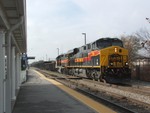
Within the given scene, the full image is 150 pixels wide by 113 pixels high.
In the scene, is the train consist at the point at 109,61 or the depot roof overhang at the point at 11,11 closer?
the depot roof overhang at the point at 11,11

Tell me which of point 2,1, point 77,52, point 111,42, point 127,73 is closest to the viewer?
point 2,1

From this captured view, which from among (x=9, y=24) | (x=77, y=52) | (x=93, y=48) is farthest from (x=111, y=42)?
(x=9, y=24)

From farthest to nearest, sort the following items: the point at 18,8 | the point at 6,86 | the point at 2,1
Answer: the point at 6,86
the point at 18,8
the point at 2,1

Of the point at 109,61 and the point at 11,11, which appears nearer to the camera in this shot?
the point at 11,11

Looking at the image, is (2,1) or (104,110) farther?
(104,110)

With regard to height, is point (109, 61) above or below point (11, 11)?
below

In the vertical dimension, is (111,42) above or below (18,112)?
above

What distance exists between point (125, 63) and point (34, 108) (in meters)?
15.5

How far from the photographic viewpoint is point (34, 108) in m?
12.6

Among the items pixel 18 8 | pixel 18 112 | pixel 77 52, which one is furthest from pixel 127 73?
pixel 18 8

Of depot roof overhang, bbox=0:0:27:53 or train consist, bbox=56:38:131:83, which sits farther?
train consist, bbox=56:38:131:83

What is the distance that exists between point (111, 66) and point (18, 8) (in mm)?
19480

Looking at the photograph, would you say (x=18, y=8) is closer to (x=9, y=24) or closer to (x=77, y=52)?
(x=9, y=24)

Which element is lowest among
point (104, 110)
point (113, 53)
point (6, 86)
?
point (104, 110)
